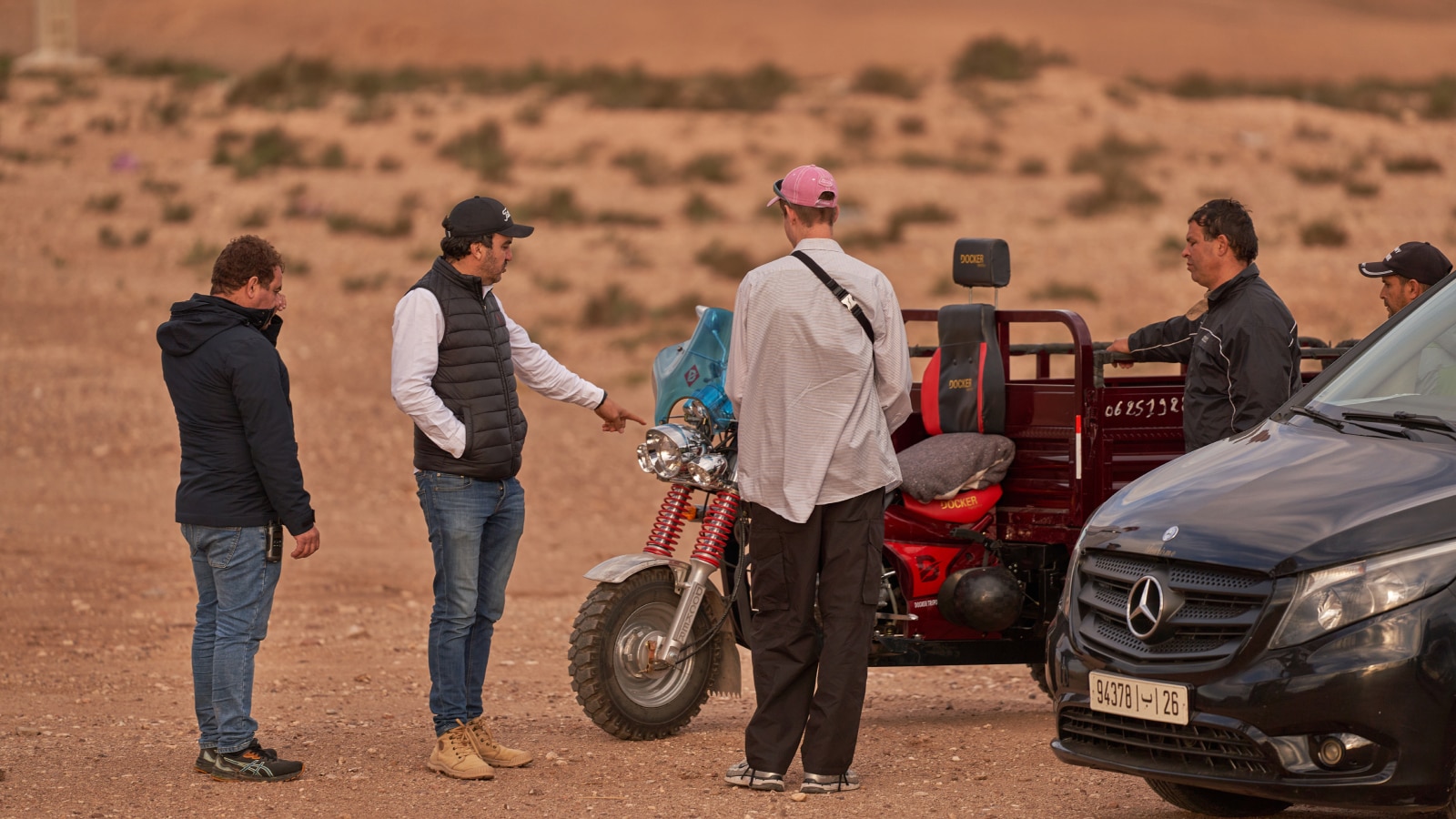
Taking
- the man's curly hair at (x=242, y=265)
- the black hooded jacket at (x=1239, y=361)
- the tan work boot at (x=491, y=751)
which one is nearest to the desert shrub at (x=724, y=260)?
the black hooded jacket at (x=1239, y=361)

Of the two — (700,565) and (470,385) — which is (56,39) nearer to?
(470,385)

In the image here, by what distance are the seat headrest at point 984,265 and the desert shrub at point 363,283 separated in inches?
725

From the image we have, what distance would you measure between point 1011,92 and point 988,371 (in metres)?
36.8

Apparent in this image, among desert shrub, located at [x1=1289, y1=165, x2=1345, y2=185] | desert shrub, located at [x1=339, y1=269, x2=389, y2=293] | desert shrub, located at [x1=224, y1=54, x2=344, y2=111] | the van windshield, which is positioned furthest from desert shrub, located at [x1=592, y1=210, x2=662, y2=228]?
the van windshield

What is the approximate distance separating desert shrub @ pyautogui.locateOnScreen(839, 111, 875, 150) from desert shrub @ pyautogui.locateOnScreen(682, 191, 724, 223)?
21.9ft

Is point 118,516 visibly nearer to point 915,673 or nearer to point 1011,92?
point 915,673

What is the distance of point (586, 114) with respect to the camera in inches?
1519

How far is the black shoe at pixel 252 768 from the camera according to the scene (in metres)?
6.07

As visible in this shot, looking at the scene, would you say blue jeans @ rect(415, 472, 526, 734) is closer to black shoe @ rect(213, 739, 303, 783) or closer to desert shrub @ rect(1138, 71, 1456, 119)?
black shoe @ rect(213, 739, 303, 783)

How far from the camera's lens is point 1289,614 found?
14.6ft

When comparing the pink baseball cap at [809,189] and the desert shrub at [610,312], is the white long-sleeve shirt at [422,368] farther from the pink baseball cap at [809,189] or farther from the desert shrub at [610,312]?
the desert shrub at [610,312]

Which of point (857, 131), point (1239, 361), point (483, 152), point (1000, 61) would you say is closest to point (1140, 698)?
point (1239, 361)

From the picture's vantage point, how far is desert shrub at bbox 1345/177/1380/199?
30188 mm

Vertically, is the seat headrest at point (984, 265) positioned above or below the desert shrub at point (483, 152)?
below
